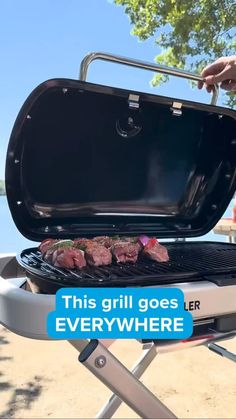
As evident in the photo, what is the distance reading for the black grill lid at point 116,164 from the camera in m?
1.61

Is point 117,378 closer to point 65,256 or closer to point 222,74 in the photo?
point 65,256

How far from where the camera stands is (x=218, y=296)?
1.24 metres

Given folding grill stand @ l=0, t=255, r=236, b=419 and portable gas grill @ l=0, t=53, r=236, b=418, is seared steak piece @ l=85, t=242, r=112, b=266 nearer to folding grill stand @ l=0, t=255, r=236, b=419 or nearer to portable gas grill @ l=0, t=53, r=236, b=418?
portable gas grill @ l=0, t=53, r=236, b=418

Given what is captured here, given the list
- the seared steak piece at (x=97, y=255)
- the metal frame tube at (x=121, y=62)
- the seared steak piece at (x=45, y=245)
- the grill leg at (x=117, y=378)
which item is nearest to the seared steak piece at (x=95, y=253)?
the seared steak piece at (x=97, y=255)

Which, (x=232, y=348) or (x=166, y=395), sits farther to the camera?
(x=232, y=348)

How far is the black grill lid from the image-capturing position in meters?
1.61

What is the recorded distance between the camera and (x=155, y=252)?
5.45 ft

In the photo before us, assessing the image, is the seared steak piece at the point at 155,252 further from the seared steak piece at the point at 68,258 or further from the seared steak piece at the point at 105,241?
the seared steak piece at the point at 68,258

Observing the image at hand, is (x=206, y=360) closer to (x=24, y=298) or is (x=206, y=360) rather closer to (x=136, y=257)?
(x=136, y=257)

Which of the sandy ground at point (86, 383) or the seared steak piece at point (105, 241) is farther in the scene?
the sandy ground at point (86, 383)

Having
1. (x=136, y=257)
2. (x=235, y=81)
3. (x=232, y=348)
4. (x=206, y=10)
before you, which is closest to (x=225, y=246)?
(x=136, y=257)

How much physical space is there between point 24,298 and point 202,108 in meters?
1.12

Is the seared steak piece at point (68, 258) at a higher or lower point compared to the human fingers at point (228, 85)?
lower

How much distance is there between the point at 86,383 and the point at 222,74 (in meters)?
2.10
